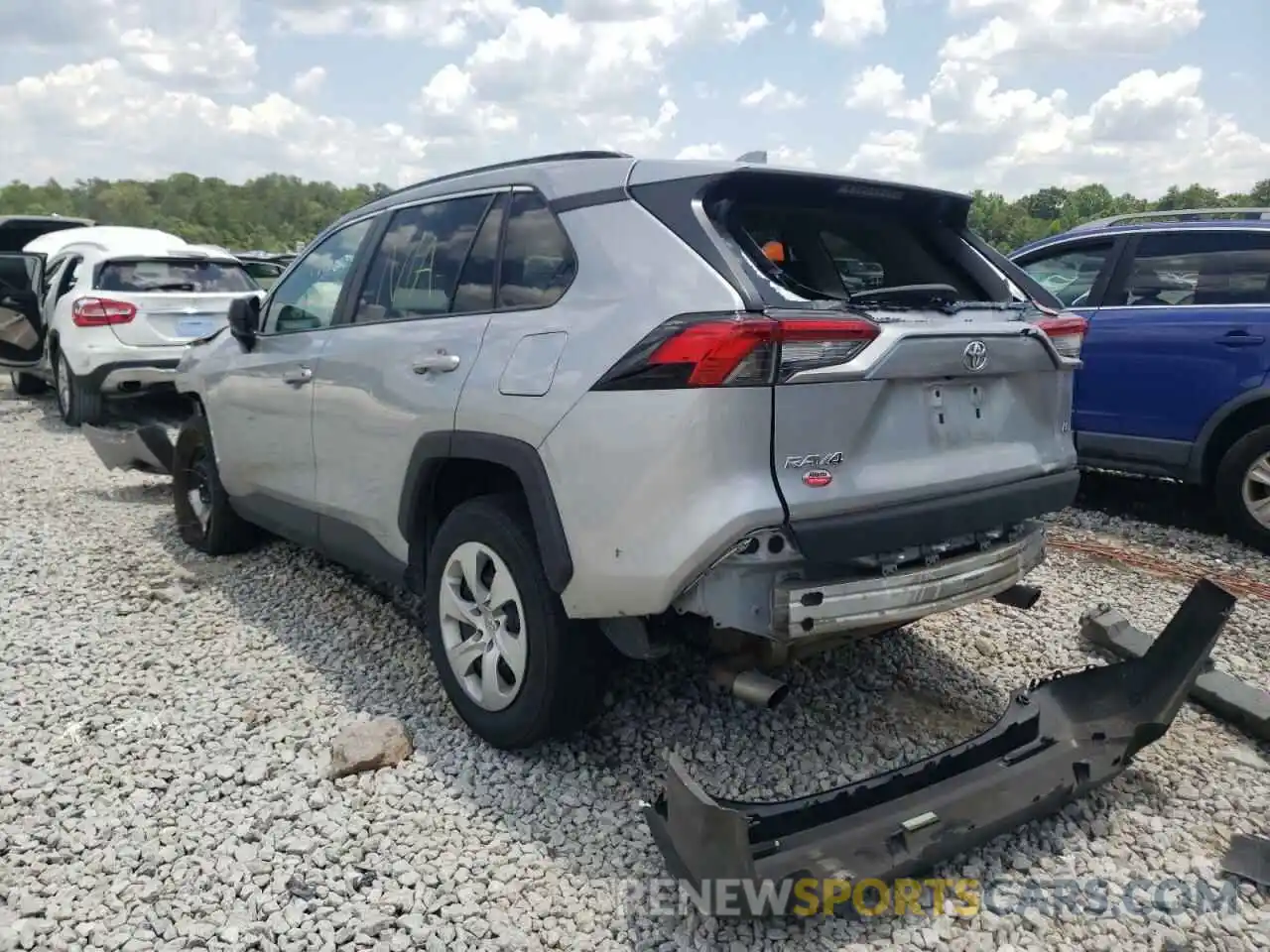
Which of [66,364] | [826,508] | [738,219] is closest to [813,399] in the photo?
[826,508]

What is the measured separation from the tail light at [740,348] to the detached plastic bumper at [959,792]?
975 millimetres

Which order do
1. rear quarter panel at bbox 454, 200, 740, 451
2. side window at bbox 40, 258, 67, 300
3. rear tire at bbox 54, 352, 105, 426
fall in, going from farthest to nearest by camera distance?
side window at bbox 40, 258, 67, 300, rear tire at bbox 54, 352, 105, 426, rear quarter panel at bbox 454, 200, 740, 451

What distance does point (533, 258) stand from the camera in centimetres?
317

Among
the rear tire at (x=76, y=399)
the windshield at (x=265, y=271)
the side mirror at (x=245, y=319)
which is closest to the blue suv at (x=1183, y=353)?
the side mirror at (x=245, y=319)

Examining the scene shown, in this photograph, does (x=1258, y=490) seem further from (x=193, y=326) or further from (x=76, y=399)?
(x=76, y=399)

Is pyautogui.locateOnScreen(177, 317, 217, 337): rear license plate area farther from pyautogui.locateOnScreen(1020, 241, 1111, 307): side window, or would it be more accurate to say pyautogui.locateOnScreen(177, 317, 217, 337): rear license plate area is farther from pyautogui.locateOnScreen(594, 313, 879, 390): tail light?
pyautogui.locateOnScreen(594, 313, 879, 390): tail light

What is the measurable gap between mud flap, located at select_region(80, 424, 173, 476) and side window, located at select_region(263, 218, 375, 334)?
6.46 ft

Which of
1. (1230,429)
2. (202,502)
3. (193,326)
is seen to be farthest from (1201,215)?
(193,326)

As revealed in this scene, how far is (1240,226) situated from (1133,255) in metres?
0.64

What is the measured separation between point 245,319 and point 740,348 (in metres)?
3.09

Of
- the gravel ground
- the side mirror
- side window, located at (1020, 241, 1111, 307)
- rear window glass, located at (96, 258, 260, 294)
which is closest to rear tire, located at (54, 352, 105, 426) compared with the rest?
rear window glass, located at (96, 258, 260, 294)

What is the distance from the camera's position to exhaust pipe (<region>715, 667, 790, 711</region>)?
272 centimetres

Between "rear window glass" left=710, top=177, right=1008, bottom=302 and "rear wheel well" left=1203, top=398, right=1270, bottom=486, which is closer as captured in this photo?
"rear window glass" left=710, top=177, right=1008, bottom=302

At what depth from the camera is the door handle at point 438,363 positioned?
3.29 metres
